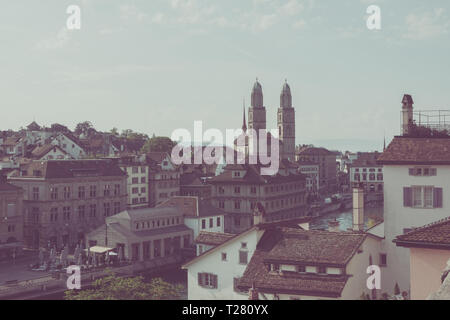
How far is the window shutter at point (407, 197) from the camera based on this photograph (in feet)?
92.2

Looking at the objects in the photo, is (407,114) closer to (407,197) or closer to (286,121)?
(407,197)

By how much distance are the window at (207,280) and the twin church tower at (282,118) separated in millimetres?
125634

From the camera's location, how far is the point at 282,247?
25875mm

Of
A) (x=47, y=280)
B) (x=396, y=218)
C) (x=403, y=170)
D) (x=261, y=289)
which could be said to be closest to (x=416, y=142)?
(x=403, y=170)

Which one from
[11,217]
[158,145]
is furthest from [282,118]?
[11,217]

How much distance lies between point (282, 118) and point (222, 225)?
98.7 meters

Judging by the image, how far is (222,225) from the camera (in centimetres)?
6769

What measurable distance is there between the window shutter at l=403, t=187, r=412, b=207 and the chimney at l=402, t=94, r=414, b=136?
3.20m

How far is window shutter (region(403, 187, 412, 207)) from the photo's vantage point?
92.2ft

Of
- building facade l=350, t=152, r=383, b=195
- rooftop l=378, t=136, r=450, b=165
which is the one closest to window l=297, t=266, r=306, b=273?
rooftop l=378, t=136, r=450, b=165

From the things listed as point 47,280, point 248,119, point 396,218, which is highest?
point 248,119
